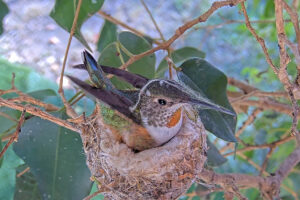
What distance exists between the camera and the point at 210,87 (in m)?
1.04

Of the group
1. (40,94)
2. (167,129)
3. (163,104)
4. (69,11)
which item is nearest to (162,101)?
(163,104)

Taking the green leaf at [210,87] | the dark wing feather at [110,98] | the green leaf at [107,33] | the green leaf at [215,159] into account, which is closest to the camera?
the dark wing feather at [110,98]

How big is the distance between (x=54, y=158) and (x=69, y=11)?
0.42 metres

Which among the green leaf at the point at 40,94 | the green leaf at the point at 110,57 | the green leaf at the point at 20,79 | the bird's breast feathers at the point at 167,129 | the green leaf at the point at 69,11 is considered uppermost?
the green leaf at the point at 20,79

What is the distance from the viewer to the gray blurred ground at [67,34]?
10.8ft

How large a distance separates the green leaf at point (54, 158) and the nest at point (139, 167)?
0.22 ft

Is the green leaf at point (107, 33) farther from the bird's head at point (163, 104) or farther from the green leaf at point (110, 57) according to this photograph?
the bird's head at point (163, 104)

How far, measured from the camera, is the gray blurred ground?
10.8 feet

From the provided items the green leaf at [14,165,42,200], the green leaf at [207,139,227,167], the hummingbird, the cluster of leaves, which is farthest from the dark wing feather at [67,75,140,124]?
the green leaf at [14,165,42,200]

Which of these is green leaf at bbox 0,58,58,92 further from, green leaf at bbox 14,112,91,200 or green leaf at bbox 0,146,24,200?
green leaf at bbox 14,112,91,200

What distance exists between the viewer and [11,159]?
1425 mm

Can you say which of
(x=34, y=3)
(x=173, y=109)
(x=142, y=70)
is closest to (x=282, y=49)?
(x=173, y=109)

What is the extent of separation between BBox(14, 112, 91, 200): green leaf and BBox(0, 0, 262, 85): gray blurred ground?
2.20 meters

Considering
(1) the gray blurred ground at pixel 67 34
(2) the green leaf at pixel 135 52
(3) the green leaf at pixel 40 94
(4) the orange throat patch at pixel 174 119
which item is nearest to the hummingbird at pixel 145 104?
(4) the orange throat patch at pixel 174 119
